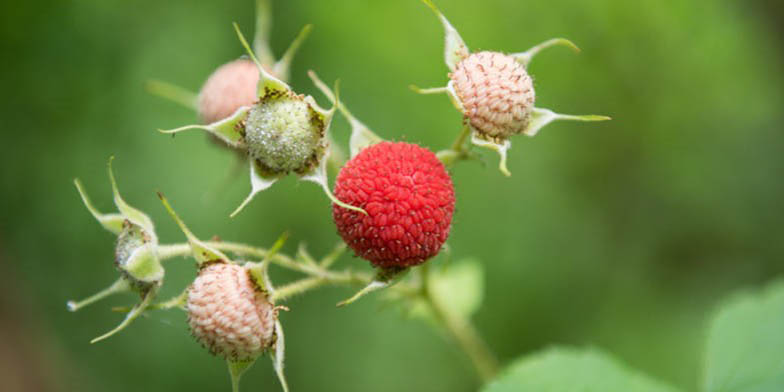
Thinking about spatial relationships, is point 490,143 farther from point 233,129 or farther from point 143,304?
point 143,304

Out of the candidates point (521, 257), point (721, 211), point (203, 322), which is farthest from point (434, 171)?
point (721, 211)

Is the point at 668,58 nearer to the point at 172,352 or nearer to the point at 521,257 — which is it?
the point at 521,257

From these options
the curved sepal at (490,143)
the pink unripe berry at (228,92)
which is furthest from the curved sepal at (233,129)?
the curved sepal at (490,143)

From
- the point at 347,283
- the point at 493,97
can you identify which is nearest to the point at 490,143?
the point at 493,97

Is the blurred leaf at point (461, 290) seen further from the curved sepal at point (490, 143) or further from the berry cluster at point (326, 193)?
the curved sepal at point (490, 143)

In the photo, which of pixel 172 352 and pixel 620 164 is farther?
pixel 620 164

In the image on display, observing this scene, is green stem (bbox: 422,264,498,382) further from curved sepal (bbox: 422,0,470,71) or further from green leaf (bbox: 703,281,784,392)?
green leaf (bbox: 703,281,784,392)
